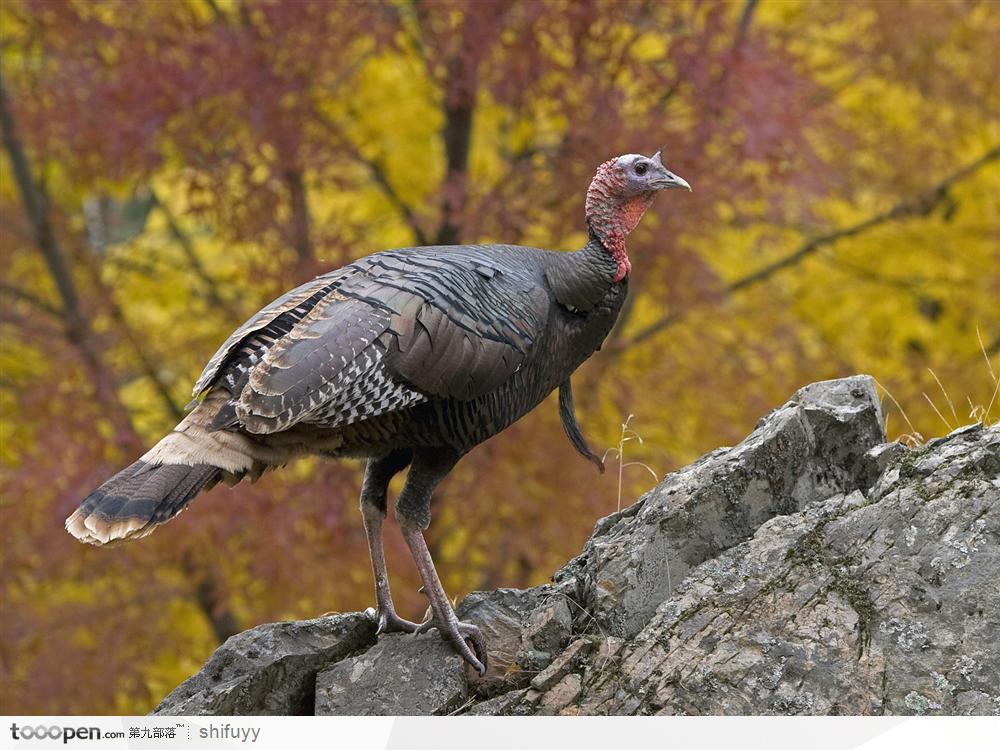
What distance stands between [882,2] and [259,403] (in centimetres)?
647

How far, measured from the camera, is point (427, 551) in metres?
4.67

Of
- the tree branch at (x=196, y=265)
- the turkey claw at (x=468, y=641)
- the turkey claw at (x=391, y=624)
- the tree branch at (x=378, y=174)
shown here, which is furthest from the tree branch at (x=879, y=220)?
the turkey claw at (x=468, y=641)

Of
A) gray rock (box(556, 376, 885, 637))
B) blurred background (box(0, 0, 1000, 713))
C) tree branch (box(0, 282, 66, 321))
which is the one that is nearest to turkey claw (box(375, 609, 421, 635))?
gray rock (box(556, 376, 885, 637))

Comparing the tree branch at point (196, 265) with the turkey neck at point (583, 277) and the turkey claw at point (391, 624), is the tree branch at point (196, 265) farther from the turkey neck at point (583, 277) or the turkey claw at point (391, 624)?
the turkey neck at point (583, 277)

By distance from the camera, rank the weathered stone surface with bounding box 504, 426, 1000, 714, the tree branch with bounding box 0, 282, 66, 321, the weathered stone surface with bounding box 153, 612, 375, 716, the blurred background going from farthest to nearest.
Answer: the tree branch with bounding box 0, 282, 66, 321 → the blurred background → the weathered stone surface with bounding box 153, 612, 375, 716 → the weathered stone surface with bounding box 504, 426, 1000, 714

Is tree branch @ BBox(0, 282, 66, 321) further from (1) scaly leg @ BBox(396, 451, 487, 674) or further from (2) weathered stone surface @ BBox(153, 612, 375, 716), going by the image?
(1) scaly leg @ BBox(396, 451, 487, 674)

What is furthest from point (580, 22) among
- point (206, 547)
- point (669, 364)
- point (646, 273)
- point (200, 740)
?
point (200, 740)

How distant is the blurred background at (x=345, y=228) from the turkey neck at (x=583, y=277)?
2.84 m

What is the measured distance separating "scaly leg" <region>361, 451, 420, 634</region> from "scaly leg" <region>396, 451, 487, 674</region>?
0.47 ft

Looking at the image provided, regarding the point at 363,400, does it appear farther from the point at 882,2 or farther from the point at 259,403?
the point at 882,2

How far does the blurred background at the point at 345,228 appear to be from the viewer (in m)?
7.58

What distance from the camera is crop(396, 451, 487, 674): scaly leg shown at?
4.59 meters

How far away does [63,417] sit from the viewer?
7852 millimetres

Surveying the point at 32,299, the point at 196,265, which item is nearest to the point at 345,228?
the point at 196,265
